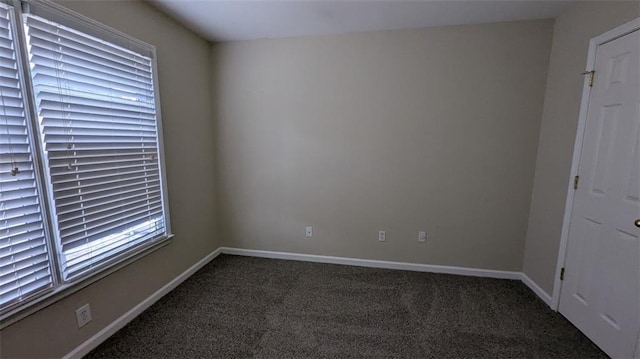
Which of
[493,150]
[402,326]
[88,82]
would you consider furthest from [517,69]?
[88,82]

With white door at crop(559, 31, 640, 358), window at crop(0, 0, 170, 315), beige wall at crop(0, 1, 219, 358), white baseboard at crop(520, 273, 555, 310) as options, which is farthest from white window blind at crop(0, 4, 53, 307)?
white baseboard at crop(520, 273, 555, 310)

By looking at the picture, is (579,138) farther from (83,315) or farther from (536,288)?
(83,315)

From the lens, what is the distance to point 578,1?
6.61 feet

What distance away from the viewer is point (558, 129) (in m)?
2.23

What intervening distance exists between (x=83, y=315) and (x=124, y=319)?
333mm

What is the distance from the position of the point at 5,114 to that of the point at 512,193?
3714 millimetres

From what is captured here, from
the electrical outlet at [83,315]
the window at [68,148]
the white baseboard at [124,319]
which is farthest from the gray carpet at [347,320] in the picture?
the window at [68,148]

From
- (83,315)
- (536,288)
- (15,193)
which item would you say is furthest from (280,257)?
(536,288)

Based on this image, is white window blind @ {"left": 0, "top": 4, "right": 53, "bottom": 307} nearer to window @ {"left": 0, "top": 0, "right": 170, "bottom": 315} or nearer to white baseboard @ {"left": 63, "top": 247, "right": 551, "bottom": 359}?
window @ {"left": 0, "top": 0, "right": 170, "bottom": 315}

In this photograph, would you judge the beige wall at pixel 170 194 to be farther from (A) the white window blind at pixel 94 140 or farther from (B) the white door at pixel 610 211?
(B) the white door at pixel 610 211

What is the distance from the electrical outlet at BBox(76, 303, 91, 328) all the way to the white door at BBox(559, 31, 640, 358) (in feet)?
11.4

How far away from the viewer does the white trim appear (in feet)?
9.04

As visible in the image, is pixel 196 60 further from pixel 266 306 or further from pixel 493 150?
pixel 493 150

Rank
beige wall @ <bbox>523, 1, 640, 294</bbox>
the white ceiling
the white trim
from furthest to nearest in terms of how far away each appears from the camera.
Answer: the white trim, the white ceiling, beige wall @ <bbox>523, 1, 640, 294</bbox>
